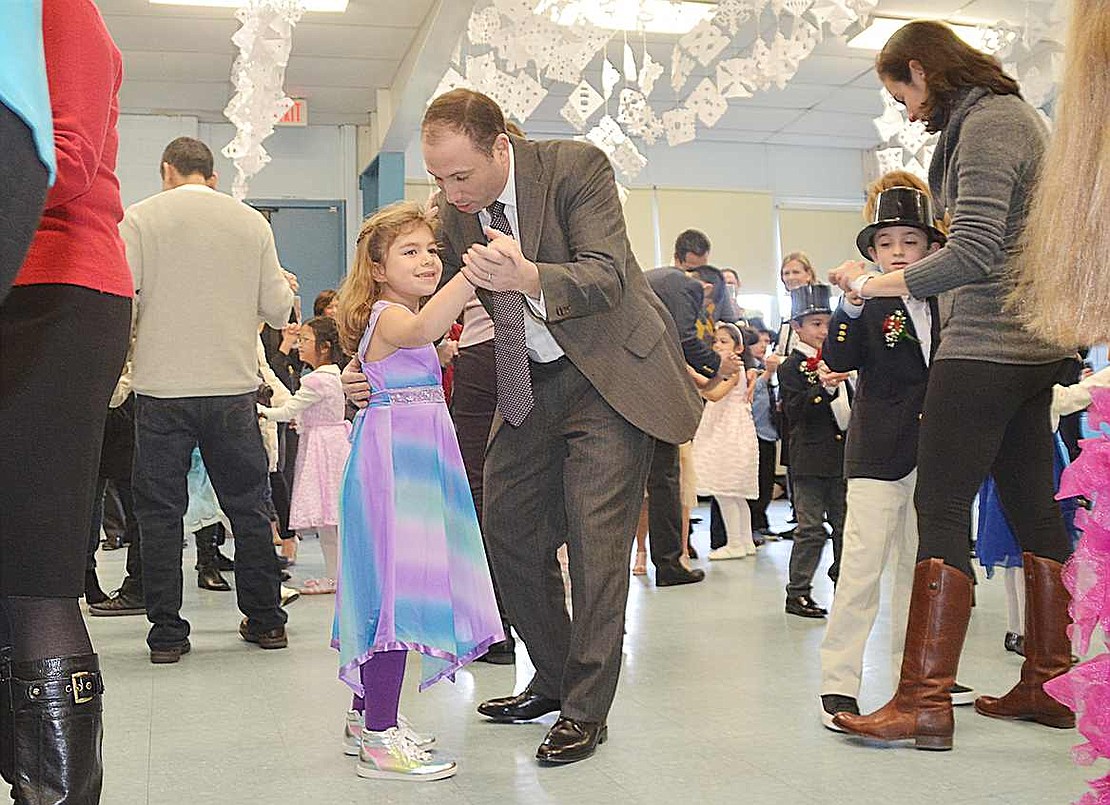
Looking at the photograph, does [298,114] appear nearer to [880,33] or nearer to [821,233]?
[880,33]

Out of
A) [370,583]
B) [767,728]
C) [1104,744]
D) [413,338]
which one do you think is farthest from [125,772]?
[1104,744]

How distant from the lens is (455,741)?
2.56 metres

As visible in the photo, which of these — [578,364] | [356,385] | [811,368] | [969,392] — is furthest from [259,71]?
[969,392]

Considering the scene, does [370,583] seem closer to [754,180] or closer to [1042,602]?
[1042,602]

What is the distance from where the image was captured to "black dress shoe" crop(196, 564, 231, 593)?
4.99 metres

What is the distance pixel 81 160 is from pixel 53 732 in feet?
2.22

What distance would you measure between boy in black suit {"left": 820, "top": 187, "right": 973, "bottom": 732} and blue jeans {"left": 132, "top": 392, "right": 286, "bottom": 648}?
1755mm

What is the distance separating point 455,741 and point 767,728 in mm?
661

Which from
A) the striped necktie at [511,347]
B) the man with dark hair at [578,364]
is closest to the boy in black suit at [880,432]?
the man with dark hair at [578,364]

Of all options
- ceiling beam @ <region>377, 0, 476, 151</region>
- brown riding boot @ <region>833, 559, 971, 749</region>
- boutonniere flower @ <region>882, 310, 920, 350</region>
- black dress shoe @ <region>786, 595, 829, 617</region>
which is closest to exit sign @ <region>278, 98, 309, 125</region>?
ceiling beam @ <region>377, 0, 476, 151</region>

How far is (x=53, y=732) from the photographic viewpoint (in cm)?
147

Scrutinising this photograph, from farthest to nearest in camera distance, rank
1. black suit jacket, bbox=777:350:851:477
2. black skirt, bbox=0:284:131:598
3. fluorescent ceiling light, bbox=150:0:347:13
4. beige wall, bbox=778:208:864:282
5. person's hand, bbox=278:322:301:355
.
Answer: beige wall, bbox=778:208:864:282, fluorescent ceiling light, bbox=150:0:347:13, person's hand, bbox=278:322:301:355, black suit jacket, bbox=777:350:851:477, black skirt, bbox=0:284:131:598

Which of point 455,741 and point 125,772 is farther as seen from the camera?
point 455,741

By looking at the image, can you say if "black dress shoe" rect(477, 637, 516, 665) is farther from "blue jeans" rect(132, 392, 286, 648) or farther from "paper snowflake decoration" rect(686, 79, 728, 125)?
"paper snowflake decoration" rect(686, 79, 728, 125)
